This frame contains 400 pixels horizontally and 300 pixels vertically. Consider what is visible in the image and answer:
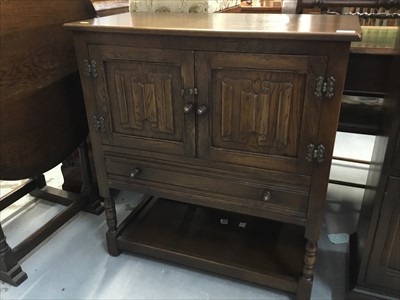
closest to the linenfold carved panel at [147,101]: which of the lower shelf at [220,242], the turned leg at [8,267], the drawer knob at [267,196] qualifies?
the drawer knob at [267,196]

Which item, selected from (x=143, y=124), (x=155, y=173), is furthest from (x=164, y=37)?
(x=155, y=173)

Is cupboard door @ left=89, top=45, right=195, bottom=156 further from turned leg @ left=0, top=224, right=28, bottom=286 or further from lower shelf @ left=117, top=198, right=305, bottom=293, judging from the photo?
turned leg @ left=0, top=224, right=28, bottom=286

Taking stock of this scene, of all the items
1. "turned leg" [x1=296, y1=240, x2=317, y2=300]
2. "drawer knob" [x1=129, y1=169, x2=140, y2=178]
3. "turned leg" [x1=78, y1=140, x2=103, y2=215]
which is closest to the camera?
"turned leg" [x1=296, y1=240, x2=317, y2=300]

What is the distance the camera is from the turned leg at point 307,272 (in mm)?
1349

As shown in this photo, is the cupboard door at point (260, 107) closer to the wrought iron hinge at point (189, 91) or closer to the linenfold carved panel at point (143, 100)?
the wrought iron hinge at point (189, 91)

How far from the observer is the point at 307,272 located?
1.39 m

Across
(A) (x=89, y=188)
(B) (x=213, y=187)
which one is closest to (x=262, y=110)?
(B) (x=213, y=187)

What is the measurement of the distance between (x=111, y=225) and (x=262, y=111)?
3.14ft

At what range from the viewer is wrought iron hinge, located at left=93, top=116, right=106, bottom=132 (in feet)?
4.64

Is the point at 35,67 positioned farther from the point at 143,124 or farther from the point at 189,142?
the point at 189,142

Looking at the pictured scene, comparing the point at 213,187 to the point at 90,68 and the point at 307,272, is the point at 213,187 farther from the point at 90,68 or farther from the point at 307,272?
the point at 90,68

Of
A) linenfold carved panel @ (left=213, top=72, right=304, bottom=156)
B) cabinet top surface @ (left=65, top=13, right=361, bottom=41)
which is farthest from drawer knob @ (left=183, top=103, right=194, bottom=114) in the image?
cabinet top surface @ (left=65, top=13, right=361, bottom=41)

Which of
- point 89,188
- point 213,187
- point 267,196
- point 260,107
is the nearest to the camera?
point 260,107

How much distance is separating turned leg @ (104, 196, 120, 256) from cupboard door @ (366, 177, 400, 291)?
3.68 feet
